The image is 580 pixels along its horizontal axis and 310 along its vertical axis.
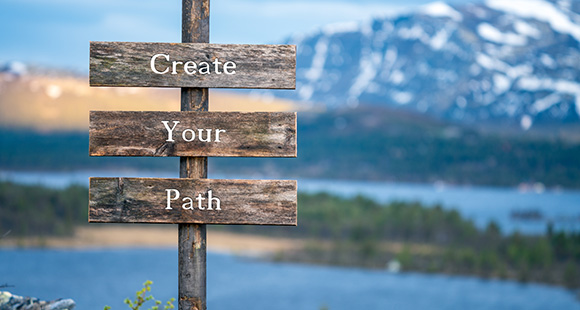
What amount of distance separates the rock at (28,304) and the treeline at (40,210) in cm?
5178

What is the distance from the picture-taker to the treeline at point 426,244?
4728cm

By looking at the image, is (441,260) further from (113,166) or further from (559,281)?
(113,166)

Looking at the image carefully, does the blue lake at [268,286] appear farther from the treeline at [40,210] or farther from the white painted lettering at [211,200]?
the white painted lettering at [211,200]

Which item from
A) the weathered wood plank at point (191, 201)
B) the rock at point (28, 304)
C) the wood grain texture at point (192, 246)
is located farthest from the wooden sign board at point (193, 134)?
the rock at point (28, 304)

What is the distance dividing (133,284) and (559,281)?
24540 mm

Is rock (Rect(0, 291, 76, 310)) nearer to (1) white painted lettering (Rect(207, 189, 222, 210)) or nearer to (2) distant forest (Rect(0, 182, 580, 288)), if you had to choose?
(1) white painted lettering (Rect(207, 189, 222, 210))

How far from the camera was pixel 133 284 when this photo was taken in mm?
44719

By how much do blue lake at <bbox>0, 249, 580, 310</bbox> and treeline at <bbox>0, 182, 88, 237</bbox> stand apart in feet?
10.2

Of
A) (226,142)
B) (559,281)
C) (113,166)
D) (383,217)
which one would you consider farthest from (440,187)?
(226,142)

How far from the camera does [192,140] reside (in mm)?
6227

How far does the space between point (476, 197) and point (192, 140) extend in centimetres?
15525

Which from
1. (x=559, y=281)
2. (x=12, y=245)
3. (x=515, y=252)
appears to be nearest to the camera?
(x=559, y=281)

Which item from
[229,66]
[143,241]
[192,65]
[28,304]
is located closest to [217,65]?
[229,66]

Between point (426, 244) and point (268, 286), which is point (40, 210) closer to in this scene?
point (268, 286)
